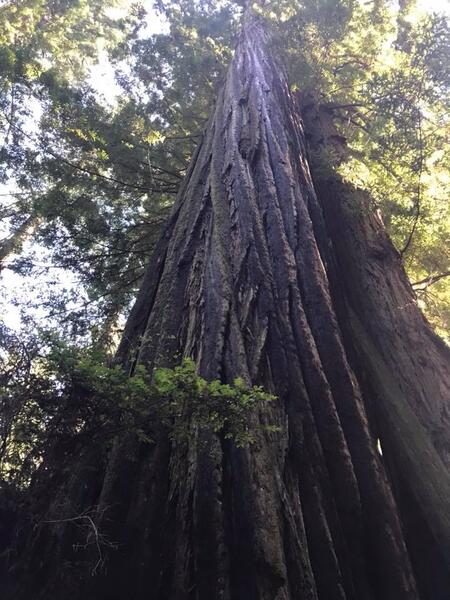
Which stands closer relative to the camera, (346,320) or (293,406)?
(293,406)

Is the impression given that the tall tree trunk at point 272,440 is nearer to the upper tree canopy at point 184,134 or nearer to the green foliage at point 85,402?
the green foliage at point 85,402

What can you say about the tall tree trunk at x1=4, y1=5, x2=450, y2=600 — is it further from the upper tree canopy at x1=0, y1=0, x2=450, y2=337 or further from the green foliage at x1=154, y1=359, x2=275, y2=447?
the upper tree canopy at x1=0, y1=0, x2=450, y2=337

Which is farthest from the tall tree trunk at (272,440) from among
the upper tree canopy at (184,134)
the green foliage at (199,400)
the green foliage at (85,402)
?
the upper tree canopy at (184,134)

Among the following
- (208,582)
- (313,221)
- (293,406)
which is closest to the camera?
(208,582)

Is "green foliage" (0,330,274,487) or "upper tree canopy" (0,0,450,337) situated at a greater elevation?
"upper tree canopy" (0,0,450,337)

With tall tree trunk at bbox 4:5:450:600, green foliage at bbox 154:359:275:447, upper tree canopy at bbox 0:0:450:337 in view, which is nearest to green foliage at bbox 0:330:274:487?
green foliage at bbox 154:359:275:447

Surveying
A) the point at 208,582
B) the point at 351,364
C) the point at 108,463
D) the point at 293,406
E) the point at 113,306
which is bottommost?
the point at 208,582

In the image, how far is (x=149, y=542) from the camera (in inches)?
87.8

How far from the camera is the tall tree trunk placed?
7.06 ft

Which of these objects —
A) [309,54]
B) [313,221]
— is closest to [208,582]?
[313,221]

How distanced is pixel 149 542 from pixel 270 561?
0.58 metres

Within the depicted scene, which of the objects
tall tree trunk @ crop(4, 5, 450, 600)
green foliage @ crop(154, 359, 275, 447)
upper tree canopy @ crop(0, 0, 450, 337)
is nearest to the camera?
green foliage @ crop(154, 359, 275, 447)

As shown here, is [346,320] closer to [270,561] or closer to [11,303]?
[270,561]

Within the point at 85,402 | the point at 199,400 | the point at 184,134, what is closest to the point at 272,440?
the point at 199,400
